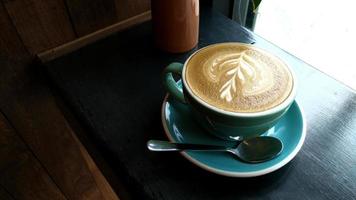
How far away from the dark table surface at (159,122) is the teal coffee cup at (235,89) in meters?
0.07

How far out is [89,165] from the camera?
966 mm

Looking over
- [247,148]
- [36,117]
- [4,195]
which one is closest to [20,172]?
[4,195]

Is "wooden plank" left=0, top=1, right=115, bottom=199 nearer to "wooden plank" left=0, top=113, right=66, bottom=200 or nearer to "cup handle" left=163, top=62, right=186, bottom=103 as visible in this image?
"wooden plank" left=0, top=113, right=66, bottom=200

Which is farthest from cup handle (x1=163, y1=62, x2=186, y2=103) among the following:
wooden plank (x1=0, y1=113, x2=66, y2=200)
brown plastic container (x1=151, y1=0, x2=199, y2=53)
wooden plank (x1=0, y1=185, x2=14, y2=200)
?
wooden plank (x1=0, y1=185, x2=14, y2=200)

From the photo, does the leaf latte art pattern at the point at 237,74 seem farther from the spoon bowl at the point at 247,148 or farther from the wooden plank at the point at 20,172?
the wooden plank at the point at 20,172

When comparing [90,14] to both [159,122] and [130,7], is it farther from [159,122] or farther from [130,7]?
[159,122]

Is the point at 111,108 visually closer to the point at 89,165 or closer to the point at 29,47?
the point at 29,47

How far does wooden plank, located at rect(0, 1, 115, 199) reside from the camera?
566mm

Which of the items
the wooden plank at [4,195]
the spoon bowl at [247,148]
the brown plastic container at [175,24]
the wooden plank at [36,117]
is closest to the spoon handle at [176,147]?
the spoon bowl at [247,148]

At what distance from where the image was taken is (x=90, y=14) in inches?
24.0

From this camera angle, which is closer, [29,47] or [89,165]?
[29,47]

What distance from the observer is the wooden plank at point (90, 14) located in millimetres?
585

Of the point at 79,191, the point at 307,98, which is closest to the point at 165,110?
the point at 307,98

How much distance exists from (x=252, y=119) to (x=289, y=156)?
0.28 feet
